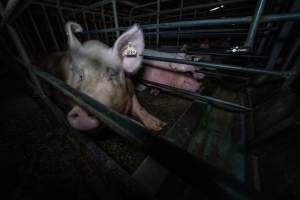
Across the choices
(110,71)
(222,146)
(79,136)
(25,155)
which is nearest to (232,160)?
(222,146)

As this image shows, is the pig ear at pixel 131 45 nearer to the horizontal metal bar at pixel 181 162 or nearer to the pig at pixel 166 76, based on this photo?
the pig at pixel 166 76

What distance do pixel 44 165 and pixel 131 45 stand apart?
1.37m

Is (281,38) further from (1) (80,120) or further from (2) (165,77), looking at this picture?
(1) (80,120)

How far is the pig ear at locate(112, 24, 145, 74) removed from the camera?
135 cm

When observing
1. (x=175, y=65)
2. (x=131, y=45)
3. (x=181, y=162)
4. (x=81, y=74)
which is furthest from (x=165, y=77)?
(x=181, y=162)

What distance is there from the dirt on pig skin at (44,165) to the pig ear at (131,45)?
0.96m

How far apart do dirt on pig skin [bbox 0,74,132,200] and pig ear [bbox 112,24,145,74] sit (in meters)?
0.96

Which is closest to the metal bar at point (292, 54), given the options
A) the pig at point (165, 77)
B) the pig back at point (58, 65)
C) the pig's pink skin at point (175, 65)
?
the pig's pink skin at point (175, 65)

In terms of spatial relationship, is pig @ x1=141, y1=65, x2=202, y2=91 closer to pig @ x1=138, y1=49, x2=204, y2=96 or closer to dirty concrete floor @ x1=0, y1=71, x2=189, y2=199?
pig @ x1=138, y1=49, x2=204, y2=96

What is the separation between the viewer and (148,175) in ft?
3.00

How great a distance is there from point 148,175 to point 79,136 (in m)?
0.65

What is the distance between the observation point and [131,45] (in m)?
1.53

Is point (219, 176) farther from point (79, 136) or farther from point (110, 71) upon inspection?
point (110, 71)

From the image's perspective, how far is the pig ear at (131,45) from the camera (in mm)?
1354
